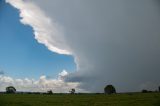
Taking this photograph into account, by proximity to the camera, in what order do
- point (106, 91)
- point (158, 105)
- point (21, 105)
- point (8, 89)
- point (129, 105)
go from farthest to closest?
1. point (8, 89)
2. point (106, 91)
3. point (21, 105)
4. point (129, 105)
5. point (158, 105)

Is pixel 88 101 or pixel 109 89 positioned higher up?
pixel 109 89

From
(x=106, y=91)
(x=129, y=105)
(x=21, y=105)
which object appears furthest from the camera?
(x=106, y=91)

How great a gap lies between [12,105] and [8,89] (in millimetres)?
134983

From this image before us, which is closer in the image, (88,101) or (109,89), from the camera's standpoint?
(88,101)

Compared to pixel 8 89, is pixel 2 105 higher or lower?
lower

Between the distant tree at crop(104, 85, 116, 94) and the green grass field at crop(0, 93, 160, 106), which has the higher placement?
the distant tree at crop(104, 85, 116, 94)

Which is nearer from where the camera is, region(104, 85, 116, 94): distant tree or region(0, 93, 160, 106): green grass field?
region(0, 93, 160, 106): green grass field

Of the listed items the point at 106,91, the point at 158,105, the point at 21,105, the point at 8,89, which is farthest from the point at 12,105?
the point at 8,89

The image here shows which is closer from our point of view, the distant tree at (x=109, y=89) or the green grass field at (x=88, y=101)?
the green grass field at (x=88, y=101)

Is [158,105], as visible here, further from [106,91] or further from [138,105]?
[106,91]

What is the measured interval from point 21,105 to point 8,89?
135m

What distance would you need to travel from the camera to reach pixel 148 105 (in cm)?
5178

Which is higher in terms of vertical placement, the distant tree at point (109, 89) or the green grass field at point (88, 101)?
the distant tree at point (109, 89)

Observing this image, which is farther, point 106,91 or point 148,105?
point 106,91
